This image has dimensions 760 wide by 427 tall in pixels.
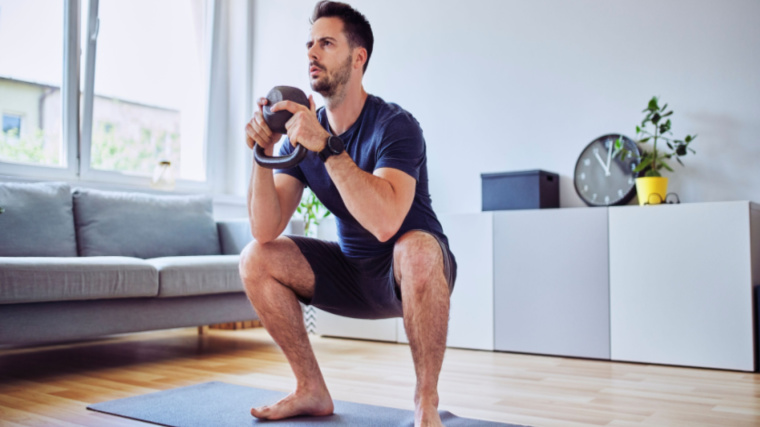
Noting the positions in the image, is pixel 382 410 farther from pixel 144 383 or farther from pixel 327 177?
pixel 144 383

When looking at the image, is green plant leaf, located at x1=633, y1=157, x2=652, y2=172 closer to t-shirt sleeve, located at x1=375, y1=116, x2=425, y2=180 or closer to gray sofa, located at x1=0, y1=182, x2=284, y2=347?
t-shirt sleeve, located at x1=375, y1=116, x2=425, y2=180

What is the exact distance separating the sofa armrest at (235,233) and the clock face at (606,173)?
147 centimetres

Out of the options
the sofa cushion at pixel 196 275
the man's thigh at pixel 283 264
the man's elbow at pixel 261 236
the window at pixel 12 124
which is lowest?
the sofa cushion at pixel 196 275

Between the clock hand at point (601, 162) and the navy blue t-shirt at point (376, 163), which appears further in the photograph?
the clock hand at point (601, 162)

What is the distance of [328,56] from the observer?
5.71ft

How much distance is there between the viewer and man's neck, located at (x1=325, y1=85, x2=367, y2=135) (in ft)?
5.91

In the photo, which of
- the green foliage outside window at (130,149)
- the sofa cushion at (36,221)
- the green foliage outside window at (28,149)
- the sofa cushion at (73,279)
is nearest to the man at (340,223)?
the sofa cushion at (73,279)

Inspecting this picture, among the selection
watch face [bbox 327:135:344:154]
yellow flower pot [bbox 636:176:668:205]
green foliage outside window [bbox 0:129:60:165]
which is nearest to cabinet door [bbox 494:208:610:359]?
yellow flower pot [bbox 636:176:668:205]

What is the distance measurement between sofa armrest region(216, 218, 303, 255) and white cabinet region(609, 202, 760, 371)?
1.58 m

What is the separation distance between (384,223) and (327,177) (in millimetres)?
306

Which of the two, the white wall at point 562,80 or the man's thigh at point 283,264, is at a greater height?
the white wall at point 562,80

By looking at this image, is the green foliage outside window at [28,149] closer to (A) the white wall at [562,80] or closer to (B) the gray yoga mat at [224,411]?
(A) the white wall at [562,80]

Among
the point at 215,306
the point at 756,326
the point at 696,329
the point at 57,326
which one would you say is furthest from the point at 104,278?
the point at 756,326

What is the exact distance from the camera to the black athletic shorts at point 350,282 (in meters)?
1.70
